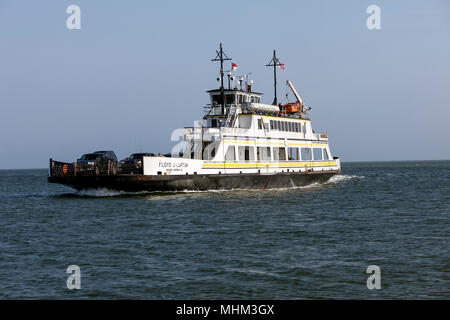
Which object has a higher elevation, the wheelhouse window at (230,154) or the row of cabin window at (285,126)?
the row of cabin window at (285,126)

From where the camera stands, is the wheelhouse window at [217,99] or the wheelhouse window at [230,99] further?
the wheelhouse window at [217,99]

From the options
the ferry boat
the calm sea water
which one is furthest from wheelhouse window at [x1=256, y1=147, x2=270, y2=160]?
the calm sea water

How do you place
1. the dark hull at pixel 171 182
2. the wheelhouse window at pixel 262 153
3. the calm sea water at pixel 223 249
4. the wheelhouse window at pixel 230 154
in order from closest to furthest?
the calm sea water at pixel 223 249 → the dark hull at pixel 171 182 → the wheelhouse window at pixel 230 154 → the wheelhouse window at pixel 262 153

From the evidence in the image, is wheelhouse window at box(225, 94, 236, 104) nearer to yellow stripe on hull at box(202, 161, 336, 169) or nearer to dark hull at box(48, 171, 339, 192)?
yellow stripe on hull at box(202, 161, 336, 169)

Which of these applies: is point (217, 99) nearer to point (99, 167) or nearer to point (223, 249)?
point (99, 167)

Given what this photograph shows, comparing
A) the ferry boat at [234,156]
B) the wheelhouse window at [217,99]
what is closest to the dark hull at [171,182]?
the ferry boat at [234,156]

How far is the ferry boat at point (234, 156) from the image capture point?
120 feet

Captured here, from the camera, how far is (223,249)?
62.5 ft

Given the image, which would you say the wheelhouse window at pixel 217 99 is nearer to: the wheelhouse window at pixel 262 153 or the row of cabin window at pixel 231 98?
the row of cabin window at pixel 231 98

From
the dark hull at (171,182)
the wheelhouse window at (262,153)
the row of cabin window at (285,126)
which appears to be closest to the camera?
the dark hull at (171,182)

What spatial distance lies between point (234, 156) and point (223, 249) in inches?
940

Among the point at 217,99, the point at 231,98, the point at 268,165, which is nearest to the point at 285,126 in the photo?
the point at 268,165

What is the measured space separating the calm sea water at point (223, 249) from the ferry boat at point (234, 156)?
2.58m
